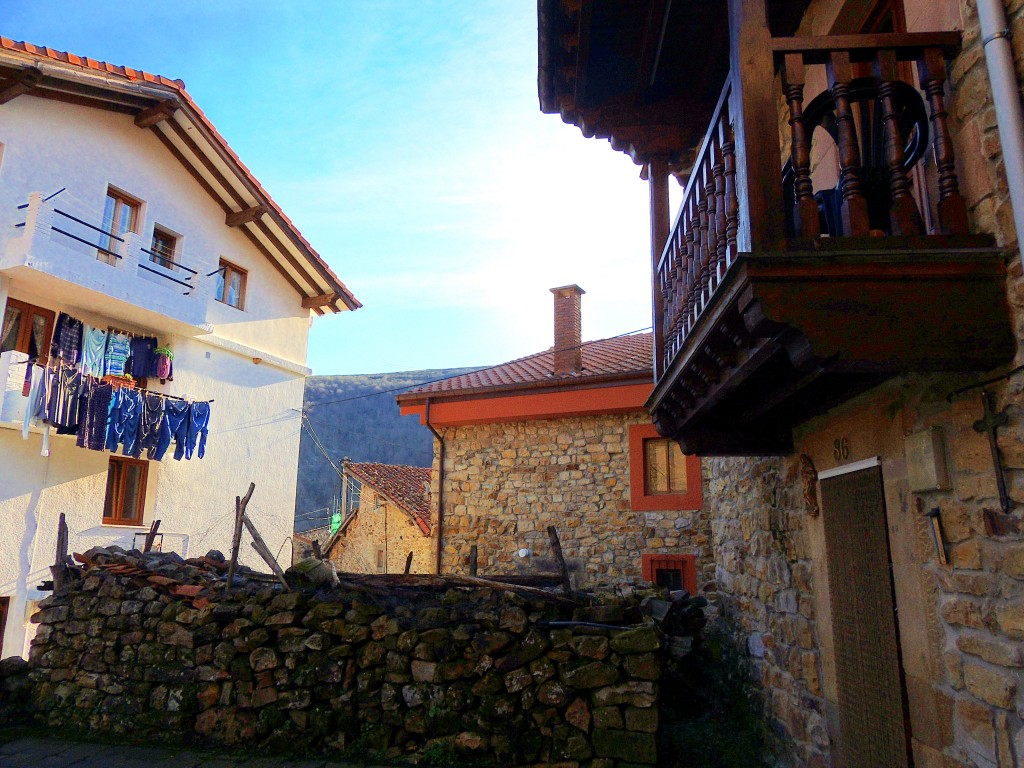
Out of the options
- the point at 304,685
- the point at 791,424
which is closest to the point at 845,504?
the point at 791,424

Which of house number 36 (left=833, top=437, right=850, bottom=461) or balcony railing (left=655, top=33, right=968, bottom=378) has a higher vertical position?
balcony railing (left=655, top=33, right=968, bottom=378)

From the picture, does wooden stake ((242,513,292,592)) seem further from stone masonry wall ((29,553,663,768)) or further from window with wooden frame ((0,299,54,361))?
window with wooden frame ((0,299,54,361))

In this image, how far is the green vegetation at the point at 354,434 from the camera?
5309 centimetres

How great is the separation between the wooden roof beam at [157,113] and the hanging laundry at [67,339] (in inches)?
155

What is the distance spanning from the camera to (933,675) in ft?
10.3

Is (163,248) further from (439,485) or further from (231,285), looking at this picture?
(439,485)

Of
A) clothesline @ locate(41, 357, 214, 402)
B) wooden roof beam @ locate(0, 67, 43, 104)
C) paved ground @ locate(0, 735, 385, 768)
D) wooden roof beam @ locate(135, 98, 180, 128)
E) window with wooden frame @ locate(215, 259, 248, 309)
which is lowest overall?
paved ground @ locate(0, 735, 385, 768)

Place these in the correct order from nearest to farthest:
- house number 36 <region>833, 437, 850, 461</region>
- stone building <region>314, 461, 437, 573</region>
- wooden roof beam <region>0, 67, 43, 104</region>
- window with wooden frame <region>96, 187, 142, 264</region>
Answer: house number 36 <region>833, 437, 850, 461</region> → wooden roof beam <region>0, 67, 43, 104</region> → window with wooden frame <region>96, 187, 142, 264</region> → stone building <region>314, 461, 437, 573</region>

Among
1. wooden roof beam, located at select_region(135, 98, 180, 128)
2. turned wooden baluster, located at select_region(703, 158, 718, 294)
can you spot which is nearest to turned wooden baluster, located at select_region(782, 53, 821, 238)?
turned wooden baluster, located at select_region(703, 158, 718, 294)

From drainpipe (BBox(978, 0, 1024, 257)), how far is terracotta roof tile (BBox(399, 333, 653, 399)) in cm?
828

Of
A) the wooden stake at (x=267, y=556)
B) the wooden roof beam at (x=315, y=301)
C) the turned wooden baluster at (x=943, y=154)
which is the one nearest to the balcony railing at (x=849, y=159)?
the turned wooden baluster at (x=943, y=154)

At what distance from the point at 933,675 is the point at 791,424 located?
6.57ft

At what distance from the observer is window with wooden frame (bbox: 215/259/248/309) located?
15.1 meters

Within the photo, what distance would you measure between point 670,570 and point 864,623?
7166 mm
